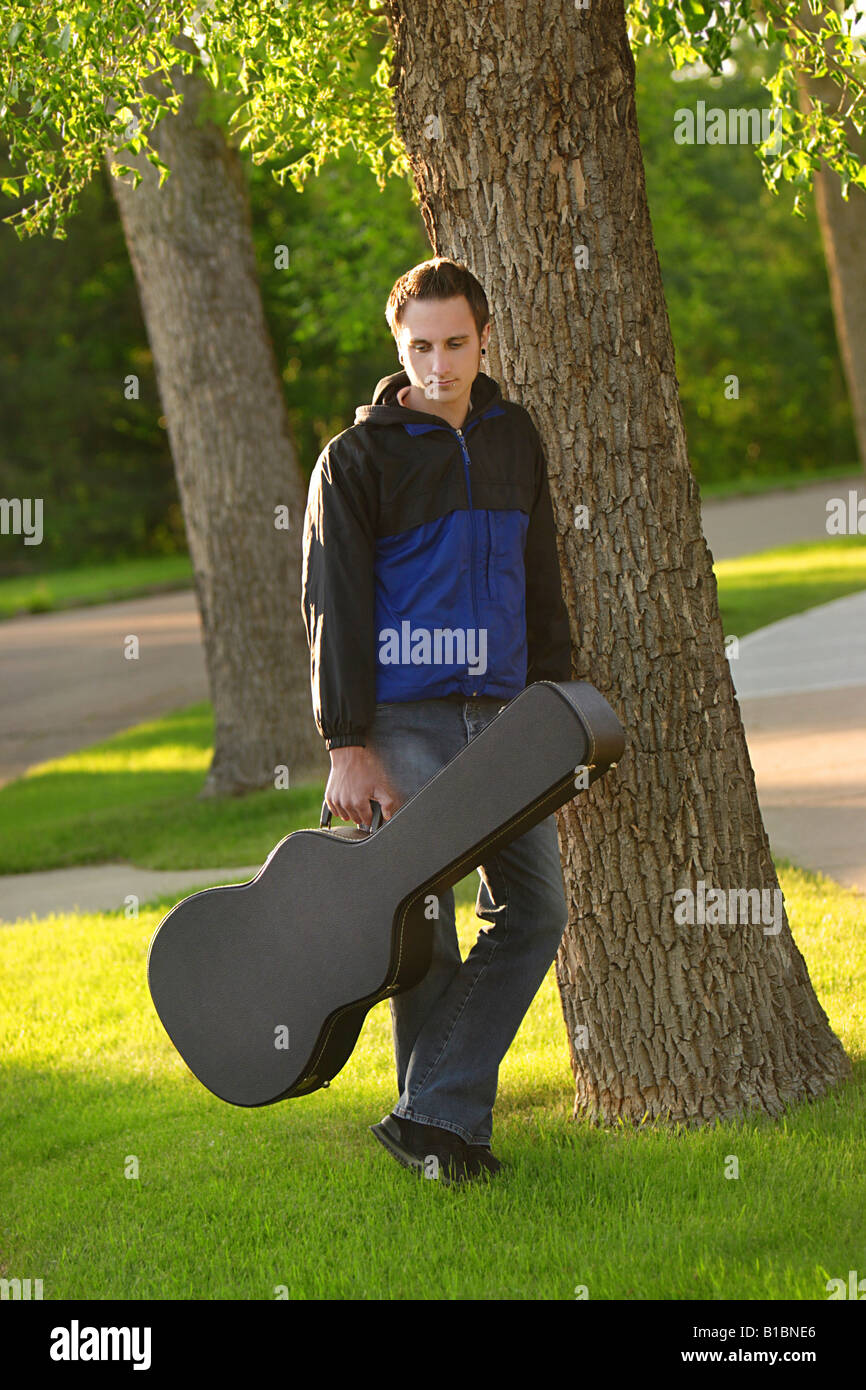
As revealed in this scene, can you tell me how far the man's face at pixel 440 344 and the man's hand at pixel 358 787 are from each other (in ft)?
2.83

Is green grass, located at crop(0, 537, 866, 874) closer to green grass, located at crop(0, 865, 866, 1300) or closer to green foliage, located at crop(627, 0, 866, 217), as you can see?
green grass, located at crop(0, 865, 866, 1300)

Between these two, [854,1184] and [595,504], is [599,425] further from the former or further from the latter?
[854,1184]

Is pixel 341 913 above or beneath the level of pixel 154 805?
above

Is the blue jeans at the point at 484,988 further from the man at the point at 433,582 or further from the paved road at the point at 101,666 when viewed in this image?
the paved road at the point at 101,666

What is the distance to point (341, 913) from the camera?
11.6ft

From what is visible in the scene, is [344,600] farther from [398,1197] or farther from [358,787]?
[398,1197]

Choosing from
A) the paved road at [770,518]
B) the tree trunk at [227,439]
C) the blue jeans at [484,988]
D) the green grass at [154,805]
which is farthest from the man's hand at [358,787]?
the paved road at [770,518]

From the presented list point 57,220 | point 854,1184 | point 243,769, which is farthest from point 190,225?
point 854,1184

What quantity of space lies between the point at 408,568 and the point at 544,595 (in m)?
0.40

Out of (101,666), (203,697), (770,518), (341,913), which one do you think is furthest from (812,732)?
(770,518)
